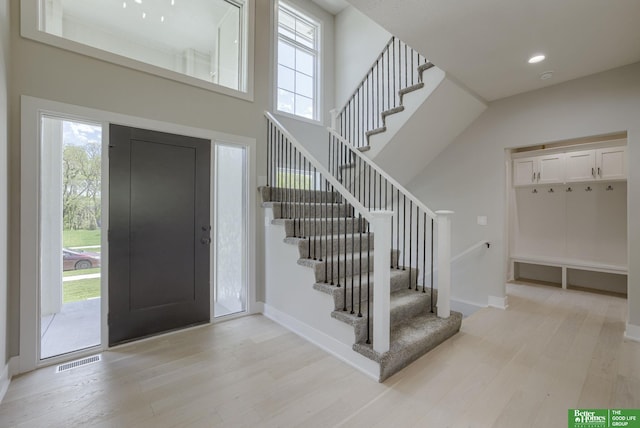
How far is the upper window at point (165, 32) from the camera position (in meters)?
2.47

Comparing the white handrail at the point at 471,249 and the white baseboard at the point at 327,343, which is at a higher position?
the white handrail at the point at 471,249

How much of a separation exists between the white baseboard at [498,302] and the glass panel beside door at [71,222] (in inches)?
178

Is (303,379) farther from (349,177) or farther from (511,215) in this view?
(511,215)

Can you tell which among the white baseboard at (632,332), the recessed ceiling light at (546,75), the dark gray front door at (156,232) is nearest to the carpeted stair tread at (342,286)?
the dark gray front door at (156,232)

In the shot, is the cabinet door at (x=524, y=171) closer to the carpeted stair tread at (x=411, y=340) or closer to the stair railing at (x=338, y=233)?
the stair railing at (x=338, y=233)

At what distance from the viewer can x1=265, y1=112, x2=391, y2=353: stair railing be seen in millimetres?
2104

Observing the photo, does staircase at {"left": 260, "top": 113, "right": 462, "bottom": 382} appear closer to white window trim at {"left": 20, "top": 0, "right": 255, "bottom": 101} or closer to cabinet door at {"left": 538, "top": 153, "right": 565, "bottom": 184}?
white window trim at {"left": 20, "top": 0, "right": 255, "bottom": 101}

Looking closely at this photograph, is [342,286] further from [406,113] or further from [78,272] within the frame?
[78,272]

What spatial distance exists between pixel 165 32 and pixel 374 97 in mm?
2888

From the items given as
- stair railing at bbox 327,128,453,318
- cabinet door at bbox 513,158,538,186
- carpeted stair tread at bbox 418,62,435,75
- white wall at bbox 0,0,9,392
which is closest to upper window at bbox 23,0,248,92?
white wall at bbox 0,0,9,392

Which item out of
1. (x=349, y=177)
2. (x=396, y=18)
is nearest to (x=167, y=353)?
(x=349, y=177)

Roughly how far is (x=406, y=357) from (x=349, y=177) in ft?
8.20

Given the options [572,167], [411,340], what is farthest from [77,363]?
[572,167]

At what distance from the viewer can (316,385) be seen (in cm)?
204
